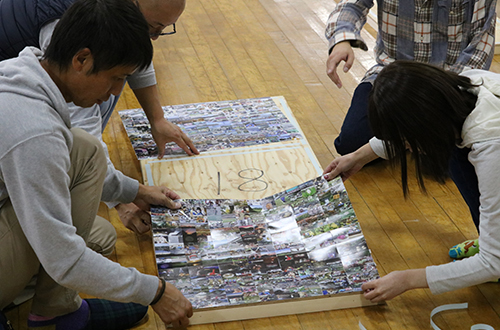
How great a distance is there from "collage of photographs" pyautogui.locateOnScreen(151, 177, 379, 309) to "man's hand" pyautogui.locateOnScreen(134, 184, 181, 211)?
23 mm

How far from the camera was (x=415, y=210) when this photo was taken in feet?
6.47

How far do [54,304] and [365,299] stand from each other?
0.77 meters

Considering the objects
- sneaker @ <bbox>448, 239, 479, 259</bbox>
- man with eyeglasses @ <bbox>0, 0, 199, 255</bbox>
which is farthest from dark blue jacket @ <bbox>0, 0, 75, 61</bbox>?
sneaker @ <bbox>448, 239, 479, 259</bbox>

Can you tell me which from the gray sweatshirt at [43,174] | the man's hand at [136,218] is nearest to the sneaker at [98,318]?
the gray sweatshirt at [43,174]

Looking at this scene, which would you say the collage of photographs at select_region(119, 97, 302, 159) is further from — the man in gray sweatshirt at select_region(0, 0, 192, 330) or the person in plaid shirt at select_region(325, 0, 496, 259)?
the man in gray sweatshirt at select_region(0, 0, 192, 330)

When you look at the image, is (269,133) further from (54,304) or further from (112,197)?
(54,304)

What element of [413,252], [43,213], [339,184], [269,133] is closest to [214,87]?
[269,133]

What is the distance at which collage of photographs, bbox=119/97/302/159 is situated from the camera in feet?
7.06

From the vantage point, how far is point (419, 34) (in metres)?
2.13

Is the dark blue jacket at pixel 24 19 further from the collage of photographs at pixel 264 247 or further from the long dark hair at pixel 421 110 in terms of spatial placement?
the long dark hair at pixel 421 110

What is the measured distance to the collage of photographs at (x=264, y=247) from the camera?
5.04 ft

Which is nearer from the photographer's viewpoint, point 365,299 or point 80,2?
point 80,2

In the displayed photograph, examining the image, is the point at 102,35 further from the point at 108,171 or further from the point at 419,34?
the point at 419,34

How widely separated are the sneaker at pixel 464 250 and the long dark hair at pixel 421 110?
1.44 ft
